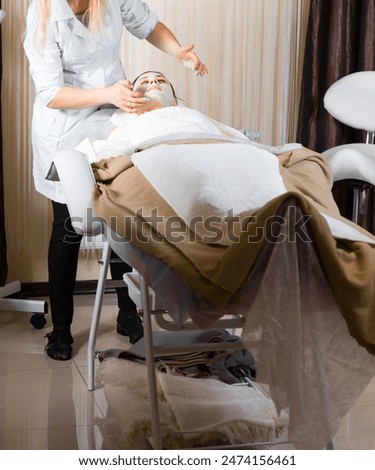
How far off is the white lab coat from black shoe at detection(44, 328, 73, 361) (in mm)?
444

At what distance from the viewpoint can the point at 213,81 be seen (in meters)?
3.52

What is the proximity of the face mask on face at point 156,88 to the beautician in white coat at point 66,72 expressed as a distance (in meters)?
0.13

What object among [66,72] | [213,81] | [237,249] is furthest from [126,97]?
[213,81]

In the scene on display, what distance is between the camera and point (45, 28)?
2.56 metres

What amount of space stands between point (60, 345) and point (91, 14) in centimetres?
108

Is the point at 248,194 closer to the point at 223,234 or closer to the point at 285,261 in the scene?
the point at 223,234

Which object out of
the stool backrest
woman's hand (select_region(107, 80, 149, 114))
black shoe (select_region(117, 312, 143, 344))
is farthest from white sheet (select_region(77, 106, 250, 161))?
the stool backrest

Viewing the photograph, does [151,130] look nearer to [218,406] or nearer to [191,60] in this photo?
[191,60]

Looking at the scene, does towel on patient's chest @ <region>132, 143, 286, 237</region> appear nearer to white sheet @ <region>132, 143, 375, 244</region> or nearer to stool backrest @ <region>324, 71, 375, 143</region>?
white sheet @ <region>132, 143, 375, 244</region>

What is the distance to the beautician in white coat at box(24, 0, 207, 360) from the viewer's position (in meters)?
2.56

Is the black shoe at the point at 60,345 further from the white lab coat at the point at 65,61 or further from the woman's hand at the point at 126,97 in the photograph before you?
the woman's hand at the point at 126,97

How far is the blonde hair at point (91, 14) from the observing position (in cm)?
255

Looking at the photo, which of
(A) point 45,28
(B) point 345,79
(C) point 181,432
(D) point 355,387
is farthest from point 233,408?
(B) point 345,79
